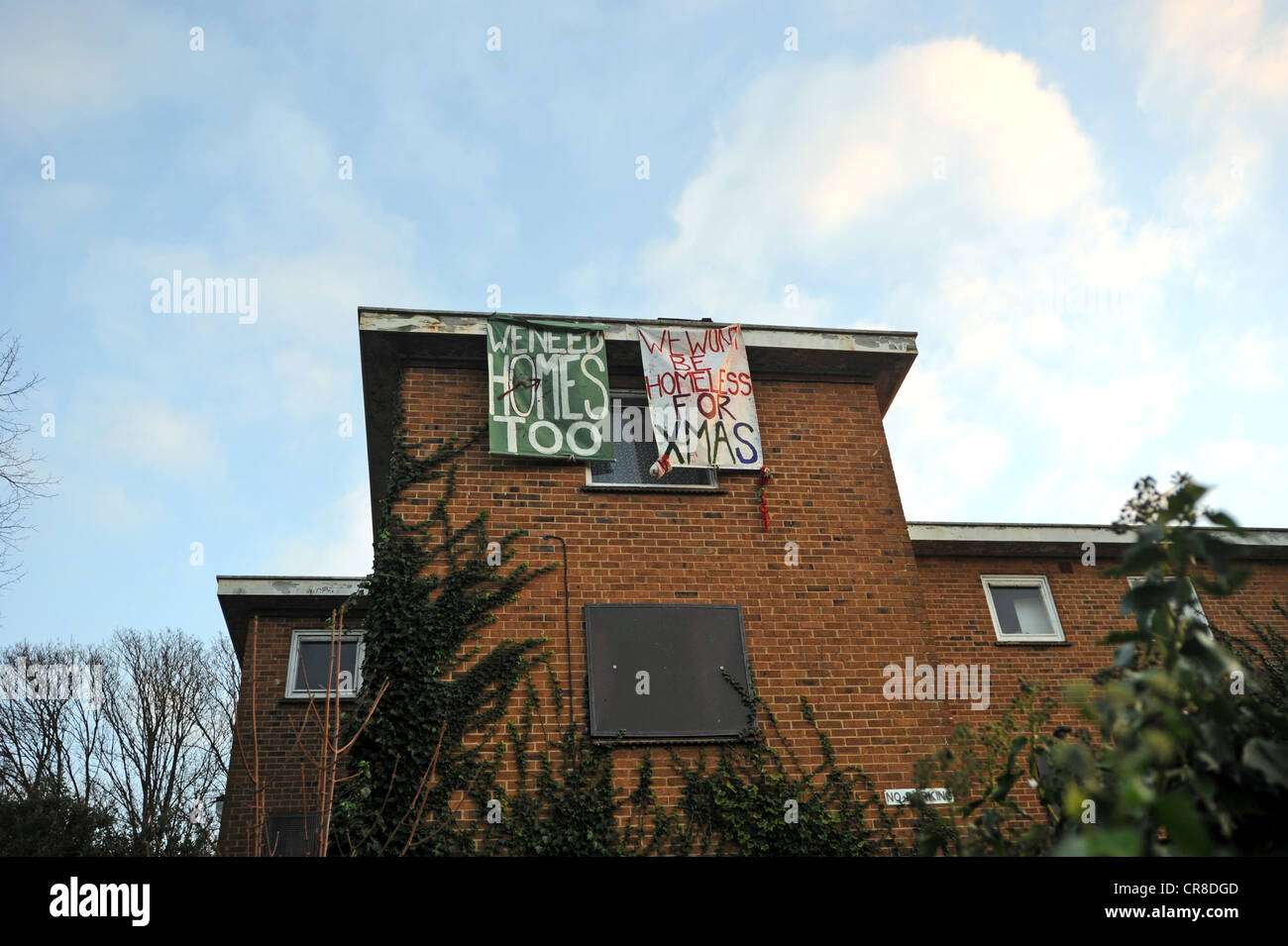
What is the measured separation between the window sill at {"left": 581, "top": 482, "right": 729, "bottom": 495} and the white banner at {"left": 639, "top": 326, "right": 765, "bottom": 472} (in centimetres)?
26

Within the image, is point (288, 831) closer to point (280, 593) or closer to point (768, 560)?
point (280, 593)

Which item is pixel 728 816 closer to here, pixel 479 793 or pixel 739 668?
pixel 739 668

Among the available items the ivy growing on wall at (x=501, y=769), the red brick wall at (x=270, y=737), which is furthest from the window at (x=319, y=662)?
the ivy growing on wall at (x=501, y=769)

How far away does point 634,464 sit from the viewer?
33.0 feet

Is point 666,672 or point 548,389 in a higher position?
point 548,389

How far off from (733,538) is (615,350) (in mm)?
2640

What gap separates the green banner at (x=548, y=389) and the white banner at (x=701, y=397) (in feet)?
1.93

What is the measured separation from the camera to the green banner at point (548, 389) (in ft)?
32.0

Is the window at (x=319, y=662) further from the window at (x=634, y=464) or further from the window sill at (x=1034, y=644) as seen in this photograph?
the window sill at (x=1034, y=644)

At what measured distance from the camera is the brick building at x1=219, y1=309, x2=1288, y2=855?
8891 mm

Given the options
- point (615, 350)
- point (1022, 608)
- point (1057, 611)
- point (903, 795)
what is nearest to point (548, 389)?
point (615, 350)

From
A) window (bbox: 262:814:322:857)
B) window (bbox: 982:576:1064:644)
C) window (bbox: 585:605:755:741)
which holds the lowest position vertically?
window (bbox: 262:814:322:857)

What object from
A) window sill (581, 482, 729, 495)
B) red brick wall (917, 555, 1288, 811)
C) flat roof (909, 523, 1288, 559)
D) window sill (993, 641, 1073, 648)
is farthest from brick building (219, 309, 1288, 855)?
flat roof (909, 523, 1288, 559)

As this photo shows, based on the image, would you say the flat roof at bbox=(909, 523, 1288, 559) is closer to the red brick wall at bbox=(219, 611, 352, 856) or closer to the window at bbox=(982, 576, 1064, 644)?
the window at bbox=(982, 576, 1064, 644)
